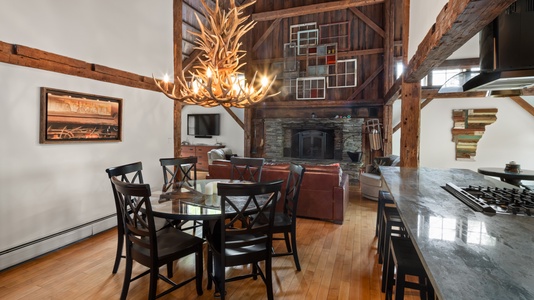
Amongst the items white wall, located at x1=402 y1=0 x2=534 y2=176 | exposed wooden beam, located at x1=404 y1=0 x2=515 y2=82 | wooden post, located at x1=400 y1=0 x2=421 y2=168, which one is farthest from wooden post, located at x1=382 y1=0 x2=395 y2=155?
exposed wooden beam, located at x1=404 y1=0 x2=515 y2=82

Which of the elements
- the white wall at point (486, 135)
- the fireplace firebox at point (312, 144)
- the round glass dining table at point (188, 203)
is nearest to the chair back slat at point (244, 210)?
the round glass dining table at point (188, 203)

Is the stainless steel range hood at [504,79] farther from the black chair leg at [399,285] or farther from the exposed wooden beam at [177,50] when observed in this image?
the exposed wooden beam at [177,50]

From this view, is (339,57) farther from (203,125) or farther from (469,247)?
(469,247)

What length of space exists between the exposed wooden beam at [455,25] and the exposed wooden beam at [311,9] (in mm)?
4611

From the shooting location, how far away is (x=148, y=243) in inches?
77.7

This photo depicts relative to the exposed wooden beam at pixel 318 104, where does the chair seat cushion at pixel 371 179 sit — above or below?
below

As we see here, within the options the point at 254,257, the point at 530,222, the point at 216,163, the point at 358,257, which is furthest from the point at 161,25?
the point at 530,222

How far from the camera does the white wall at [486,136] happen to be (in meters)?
6.73

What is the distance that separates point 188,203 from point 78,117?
1.98 metres

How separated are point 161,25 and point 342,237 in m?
4.41

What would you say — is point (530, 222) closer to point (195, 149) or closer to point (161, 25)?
point (161, 25)

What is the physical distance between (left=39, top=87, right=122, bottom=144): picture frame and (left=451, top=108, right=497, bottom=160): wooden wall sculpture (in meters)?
8.04

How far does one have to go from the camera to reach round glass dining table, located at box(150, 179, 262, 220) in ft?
6.83

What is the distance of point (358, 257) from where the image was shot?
294cm
